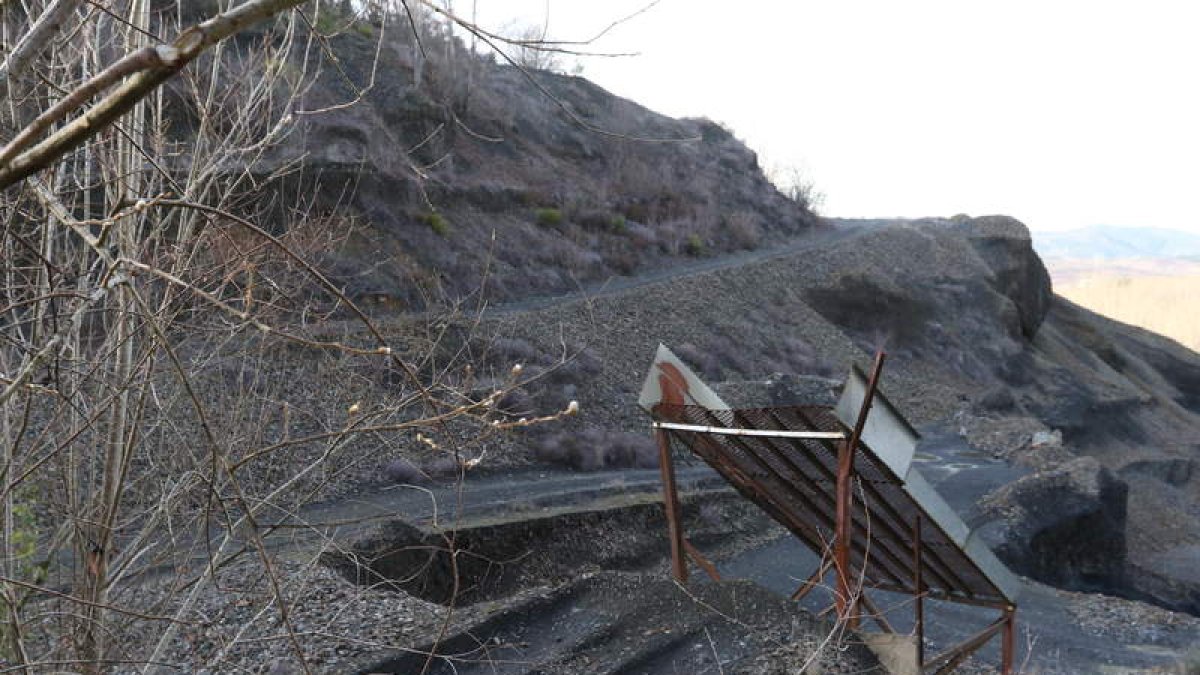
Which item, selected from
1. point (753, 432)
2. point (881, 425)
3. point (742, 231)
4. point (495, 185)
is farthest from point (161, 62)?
point (742, 231)

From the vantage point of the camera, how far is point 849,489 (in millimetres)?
7457

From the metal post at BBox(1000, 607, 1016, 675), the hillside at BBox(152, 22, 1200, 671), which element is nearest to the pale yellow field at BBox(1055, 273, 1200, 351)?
the hillside at BBox(152, 22, 1200, 671)

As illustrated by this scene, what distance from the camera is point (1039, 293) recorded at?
53.9 metres

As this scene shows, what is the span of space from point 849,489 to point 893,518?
4.78 ft

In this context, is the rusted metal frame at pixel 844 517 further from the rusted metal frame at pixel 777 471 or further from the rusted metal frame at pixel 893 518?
the rusted metal frame at pixel 777 471

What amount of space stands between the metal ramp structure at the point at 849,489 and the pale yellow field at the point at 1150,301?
124 m

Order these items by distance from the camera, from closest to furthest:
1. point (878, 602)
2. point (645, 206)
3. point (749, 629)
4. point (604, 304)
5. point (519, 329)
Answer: point (749, 629) → point (878, 602) → point (519, 329) → point (604, 304) → point (645, 206)

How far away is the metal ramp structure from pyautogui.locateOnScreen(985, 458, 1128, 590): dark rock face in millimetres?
11244

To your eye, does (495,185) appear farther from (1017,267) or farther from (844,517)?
(844,517)

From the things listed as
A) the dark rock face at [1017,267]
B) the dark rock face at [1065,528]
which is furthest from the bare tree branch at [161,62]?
the dark rock face at [1017,267]

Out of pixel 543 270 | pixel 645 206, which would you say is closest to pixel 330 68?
pixel 543 270

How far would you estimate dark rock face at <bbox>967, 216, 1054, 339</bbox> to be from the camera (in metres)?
52.0

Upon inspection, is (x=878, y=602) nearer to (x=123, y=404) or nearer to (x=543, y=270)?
(x=123, y=404)

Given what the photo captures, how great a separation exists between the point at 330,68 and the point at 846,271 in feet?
73.2
